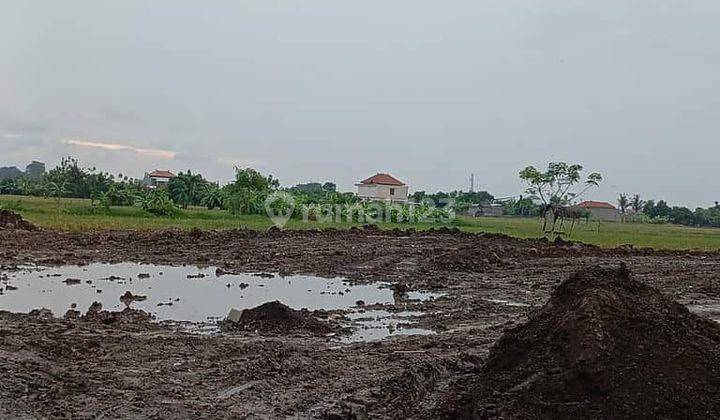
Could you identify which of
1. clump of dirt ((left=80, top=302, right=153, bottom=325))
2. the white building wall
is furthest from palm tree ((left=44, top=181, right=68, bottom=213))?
clump of dirt ((left=80, top=302, right=153, bottom=325))

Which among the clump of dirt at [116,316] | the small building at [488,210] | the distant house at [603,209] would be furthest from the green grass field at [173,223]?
the distant house at [603,209]

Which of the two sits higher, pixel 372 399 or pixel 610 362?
pixel 610 362

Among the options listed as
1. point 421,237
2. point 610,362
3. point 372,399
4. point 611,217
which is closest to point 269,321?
point 372,399

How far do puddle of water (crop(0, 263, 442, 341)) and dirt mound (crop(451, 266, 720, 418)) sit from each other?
3.19 metres

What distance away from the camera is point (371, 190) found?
260 ft

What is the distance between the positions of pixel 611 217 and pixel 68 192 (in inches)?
2377

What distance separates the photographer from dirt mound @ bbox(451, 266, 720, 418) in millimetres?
4883

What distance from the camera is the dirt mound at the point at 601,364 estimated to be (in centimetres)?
488

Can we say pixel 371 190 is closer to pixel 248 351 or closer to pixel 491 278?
pixel 491 278

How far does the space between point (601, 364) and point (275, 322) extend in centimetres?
493

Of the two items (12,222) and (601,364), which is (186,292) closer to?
(601,364)

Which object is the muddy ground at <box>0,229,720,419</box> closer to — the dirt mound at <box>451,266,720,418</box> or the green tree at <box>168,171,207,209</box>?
the dirt mound at <box>451,266,720,418</box>

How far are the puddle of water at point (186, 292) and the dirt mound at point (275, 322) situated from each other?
41 cm

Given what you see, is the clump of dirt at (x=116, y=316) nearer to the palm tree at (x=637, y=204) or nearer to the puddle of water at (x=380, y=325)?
the puddle of water at (x=380, y=325)
